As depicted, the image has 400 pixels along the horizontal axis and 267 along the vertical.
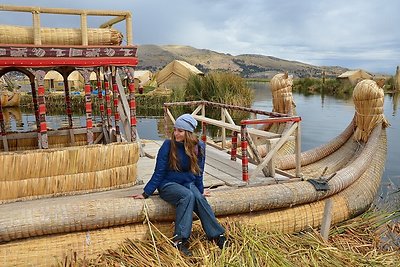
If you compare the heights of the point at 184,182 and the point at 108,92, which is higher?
the point at 108,92

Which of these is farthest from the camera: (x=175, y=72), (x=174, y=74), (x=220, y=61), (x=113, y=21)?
(x=220, y=61)

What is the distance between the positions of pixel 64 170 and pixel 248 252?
101 inches

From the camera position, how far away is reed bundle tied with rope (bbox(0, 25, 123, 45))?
18.4ft

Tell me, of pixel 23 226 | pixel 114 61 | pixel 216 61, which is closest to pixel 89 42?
pixel 114 61

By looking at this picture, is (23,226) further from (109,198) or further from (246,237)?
(246,237)

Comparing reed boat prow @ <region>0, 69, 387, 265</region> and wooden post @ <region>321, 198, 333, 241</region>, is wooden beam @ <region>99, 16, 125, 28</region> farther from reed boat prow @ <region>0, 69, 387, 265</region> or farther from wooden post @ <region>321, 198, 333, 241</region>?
wooden post @ <region>321, 198, 333, 241</region>

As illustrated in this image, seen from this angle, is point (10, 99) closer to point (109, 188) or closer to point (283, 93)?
point (283, 93)

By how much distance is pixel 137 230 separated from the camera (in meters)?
5.23

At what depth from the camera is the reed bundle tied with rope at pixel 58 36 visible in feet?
18.4

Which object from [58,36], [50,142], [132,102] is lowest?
Result: [50,142]

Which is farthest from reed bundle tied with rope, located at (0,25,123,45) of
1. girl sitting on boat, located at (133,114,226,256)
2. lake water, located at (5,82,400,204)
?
lake water, located at (5,82,400,204)

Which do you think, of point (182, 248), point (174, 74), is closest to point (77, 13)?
point (182, 248)

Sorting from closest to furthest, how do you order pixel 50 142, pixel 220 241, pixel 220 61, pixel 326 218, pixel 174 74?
pixel 220 241 < pixel 326 218 < pixel 50 142 < pixel 174 74 < pixel 220 61

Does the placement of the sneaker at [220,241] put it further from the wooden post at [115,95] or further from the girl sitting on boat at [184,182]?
the wooden post at [115,95]
